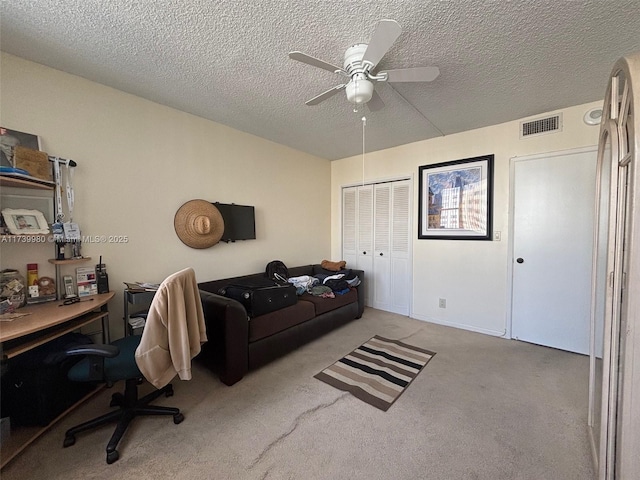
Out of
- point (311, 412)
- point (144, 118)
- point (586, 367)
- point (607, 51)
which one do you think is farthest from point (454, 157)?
point (144, 118)

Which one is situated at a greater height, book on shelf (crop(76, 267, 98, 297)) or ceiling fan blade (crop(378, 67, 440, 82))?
ceiling fan blade (crop(378, 67, 440, 82))

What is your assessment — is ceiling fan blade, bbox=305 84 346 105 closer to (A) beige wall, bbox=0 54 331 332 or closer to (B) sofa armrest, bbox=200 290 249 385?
(A) beige wall, bbox=0 54 331 332

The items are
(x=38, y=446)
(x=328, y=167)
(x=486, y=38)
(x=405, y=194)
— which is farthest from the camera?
(x=328, y=167)

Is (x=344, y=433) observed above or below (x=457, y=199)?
below

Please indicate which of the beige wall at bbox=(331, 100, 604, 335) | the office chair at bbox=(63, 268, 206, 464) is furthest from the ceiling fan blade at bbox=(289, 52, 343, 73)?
the beige wall at bbox=(331, 100, 604, 335)

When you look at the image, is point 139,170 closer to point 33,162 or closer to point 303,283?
point 33,162

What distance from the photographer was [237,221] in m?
3.31

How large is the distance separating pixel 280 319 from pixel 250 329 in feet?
1.16

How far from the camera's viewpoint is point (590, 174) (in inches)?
103

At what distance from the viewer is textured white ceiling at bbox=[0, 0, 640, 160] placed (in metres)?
1.50

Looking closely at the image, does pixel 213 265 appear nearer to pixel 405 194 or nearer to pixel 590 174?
pixel 405 194

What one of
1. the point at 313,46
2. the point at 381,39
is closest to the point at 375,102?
the point at 313,46

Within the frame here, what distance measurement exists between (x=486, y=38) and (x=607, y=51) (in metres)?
0.93

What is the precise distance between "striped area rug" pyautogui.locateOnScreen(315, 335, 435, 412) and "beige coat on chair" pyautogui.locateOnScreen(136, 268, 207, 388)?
3.91 ft
